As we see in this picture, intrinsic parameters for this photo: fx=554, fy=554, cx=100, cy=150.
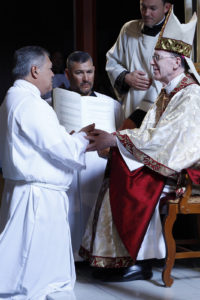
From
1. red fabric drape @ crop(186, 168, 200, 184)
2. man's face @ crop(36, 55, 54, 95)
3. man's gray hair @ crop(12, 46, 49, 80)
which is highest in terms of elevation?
man's gray hair @ crop(12, 46, 49, 80)

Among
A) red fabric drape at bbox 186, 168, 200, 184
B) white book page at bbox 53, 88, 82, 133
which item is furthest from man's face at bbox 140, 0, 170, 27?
red fabric drape at bbox 186, 168, 200, 184

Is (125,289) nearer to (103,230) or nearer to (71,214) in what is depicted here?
(103,230)

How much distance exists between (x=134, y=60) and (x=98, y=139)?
3.98ft

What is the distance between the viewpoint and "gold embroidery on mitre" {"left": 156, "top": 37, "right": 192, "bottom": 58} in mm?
3725

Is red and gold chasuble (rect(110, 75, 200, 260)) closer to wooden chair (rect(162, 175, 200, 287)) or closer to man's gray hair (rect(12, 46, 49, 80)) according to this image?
wooden chair (rect(162, 175, 200, 287))

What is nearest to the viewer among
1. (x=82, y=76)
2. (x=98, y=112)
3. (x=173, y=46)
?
(x=173, y=46)

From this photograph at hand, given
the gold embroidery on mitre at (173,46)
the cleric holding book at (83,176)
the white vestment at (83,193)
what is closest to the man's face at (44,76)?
the cleric holding book at (83,176)

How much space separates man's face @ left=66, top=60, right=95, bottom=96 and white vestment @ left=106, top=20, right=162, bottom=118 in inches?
12.7

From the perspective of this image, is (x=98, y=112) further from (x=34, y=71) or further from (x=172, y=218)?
(x=172, y=218)

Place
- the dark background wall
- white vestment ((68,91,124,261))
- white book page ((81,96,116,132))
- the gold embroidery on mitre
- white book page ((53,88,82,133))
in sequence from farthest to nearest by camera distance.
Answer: the dark background wall
white vestment ((68,91,124,261))
white book page ((81,96,116,132))
white book page ((53,88,82,133))
the gold embroidery on mitre

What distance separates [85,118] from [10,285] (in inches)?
55.1

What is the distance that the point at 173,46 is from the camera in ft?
12.2

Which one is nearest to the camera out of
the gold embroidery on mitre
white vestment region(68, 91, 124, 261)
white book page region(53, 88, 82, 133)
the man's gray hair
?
the man's gray hair

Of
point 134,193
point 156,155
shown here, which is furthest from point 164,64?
point 134,193
